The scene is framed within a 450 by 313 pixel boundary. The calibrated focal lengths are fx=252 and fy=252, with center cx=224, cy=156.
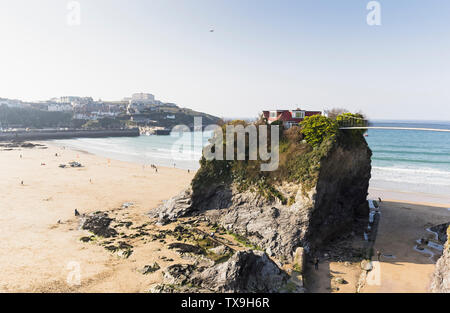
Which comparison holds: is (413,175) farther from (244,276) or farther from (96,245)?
(96,245)

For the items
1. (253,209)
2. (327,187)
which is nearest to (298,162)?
(327,187)

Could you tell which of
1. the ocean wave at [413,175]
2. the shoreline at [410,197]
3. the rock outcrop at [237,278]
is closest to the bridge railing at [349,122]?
the shoreline at [410,197]

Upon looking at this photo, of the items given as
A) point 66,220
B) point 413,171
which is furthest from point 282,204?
point 413,171

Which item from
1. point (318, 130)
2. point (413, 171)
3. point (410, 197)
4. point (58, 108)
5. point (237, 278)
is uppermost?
point (58, 108)

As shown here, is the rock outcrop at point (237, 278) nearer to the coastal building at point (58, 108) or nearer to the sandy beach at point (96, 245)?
the sandy beach at point (96, 245)

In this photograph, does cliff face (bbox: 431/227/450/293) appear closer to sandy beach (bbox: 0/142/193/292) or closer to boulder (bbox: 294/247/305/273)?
boulder (bbox: 294/247/305/273)

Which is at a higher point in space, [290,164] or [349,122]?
[349,122]
